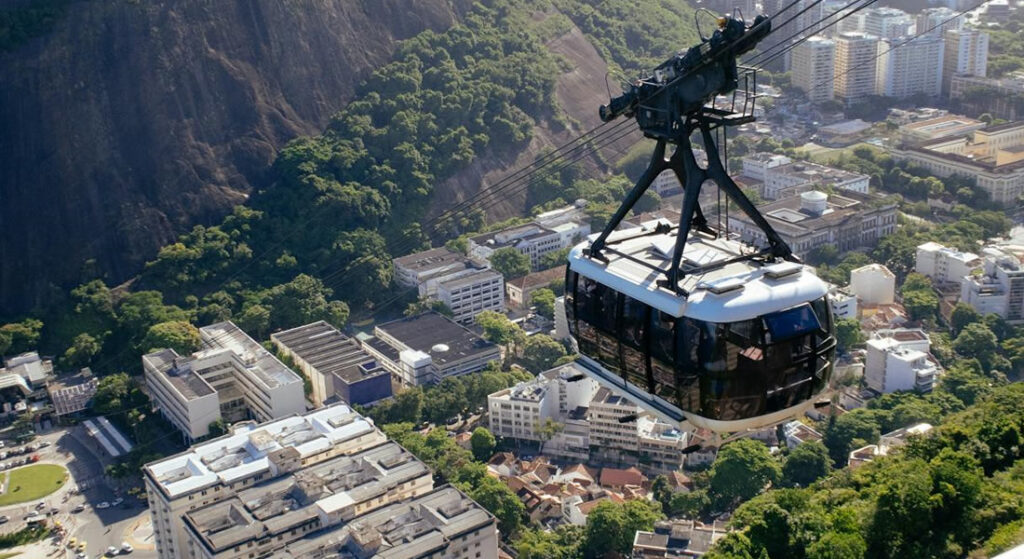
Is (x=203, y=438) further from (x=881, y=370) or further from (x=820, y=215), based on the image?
(x=820, y=215)

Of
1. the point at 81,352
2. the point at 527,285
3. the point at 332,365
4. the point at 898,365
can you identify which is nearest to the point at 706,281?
the point at 898,365

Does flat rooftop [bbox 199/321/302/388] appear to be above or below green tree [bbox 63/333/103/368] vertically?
above

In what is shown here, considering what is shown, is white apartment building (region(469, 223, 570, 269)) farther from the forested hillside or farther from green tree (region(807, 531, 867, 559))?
green tree (region(807, 531, 867, 559))

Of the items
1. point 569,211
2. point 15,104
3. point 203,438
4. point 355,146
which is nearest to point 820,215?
point 569,211

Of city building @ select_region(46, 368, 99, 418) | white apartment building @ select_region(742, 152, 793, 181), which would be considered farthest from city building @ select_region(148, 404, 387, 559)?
white apartment building @ select_region(742, 152, 793, 181)

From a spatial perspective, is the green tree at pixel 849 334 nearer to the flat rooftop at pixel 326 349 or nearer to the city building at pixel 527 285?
the city building at pixel 527 285

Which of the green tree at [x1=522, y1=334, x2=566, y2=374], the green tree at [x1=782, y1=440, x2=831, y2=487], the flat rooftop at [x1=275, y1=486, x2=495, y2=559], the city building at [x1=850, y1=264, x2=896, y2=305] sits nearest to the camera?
the flat rooftop at [x1=275, y1=486, x2=495, y2=559]

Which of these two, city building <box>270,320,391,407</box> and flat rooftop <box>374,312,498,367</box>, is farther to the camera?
flat rooftop <box>374,312,498,367</box>
